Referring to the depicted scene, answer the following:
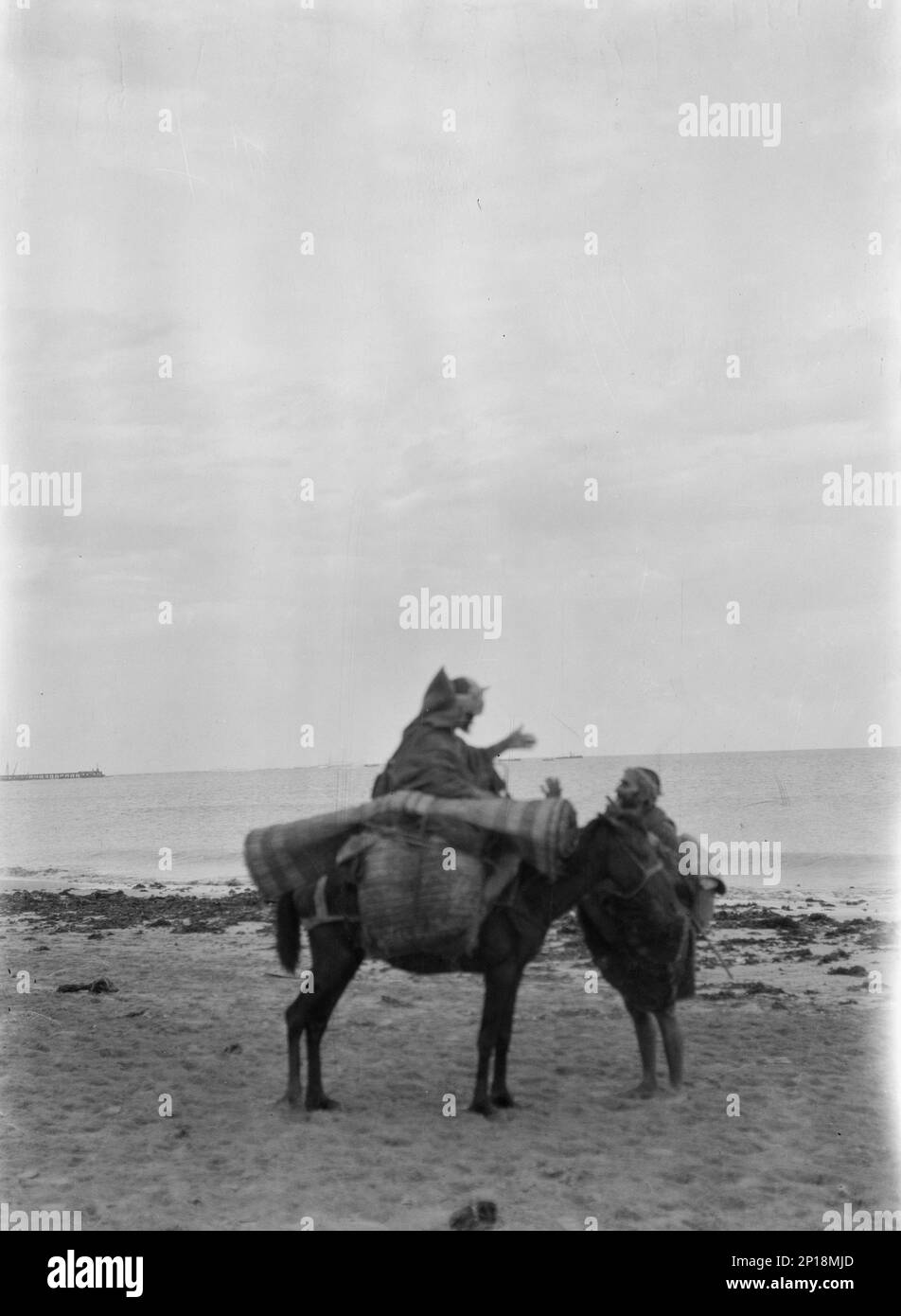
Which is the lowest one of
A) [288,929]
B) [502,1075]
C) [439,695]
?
[502,1075]

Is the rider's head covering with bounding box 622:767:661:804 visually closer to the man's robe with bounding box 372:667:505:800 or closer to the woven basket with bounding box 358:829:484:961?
the man's robe with bounding box 372:667:505:800

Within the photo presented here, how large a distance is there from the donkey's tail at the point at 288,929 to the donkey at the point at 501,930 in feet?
0.41

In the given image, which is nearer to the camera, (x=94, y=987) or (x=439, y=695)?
(x=439, y=695)

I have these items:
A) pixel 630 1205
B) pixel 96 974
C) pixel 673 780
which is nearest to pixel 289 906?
pixel 630 1205

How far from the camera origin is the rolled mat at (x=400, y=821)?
6.24 metres

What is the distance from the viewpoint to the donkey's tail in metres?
6.81

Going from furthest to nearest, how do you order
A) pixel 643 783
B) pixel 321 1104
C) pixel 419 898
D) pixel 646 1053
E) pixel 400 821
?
pixel 646 1053, pixel 321 1104, pixel 643 783, pixel 400 821, pixel 419 898

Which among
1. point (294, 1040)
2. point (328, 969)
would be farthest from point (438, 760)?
point (294, 1040)

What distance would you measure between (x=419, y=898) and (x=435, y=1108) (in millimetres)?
1616

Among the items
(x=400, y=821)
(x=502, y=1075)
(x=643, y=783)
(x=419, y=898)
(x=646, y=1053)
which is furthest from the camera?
(x=646, y=1053)

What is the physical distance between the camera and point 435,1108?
22.9ft

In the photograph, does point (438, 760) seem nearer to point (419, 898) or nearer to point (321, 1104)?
point (419, 898)

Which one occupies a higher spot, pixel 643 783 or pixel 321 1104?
pixel 643 783
